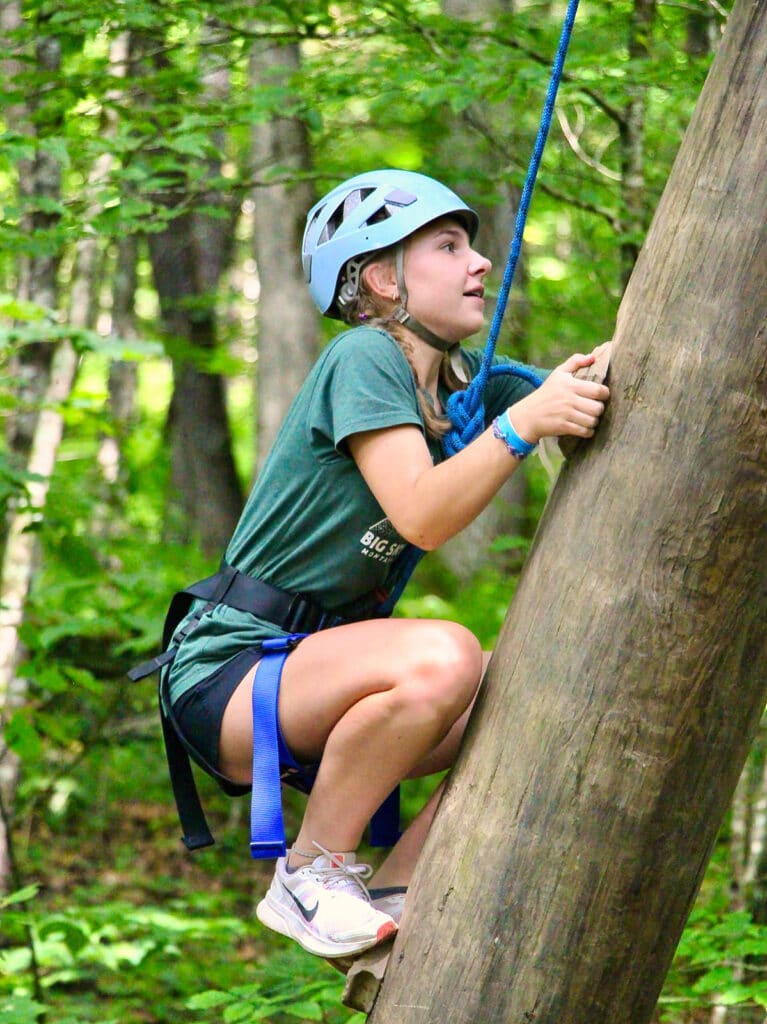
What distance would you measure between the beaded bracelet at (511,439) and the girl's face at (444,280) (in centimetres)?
53

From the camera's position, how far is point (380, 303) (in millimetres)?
2645

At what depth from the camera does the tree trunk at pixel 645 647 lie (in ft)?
6.06

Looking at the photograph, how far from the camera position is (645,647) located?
6.19ft

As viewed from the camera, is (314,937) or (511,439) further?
(314,937)

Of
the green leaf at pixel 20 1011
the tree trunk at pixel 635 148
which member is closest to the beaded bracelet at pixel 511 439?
the green leaf at pixel 20 1011

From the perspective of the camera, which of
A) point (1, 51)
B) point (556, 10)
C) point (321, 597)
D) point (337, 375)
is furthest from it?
point (556, 10)

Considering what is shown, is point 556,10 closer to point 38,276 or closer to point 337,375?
point 38,276

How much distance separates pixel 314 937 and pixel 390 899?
0.64ft

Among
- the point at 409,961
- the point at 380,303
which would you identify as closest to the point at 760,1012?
the point at 409,961

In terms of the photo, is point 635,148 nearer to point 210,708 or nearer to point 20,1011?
point 210,708

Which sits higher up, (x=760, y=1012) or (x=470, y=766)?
(x=470, y=766)

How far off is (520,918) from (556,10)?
10.7m

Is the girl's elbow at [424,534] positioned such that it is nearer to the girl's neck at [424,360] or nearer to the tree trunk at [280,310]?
the girl's neck at [424,360]

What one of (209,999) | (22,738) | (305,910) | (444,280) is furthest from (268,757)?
(22,738)
